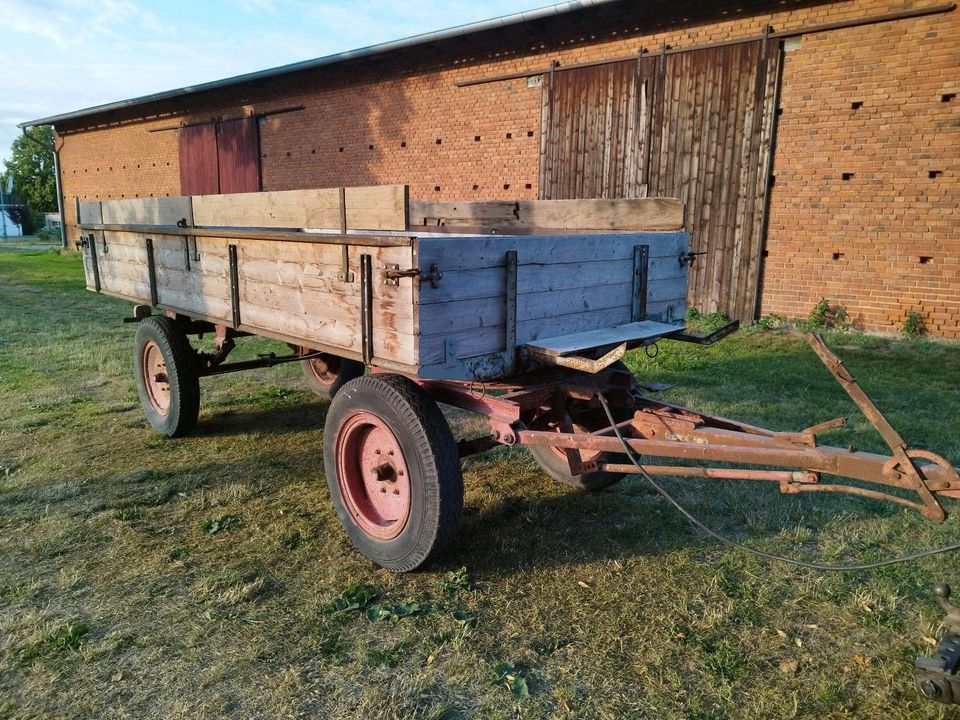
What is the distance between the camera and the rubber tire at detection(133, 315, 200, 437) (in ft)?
16.1

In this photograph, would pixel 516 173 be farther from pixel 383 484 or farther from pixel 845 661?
pixel 845 661

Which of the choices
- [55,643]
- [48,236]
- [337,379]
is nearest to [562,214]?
[337,379]

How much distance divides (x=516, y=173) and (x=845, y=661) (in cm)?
1039

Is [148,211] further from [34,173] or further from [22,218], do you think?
[34,173]

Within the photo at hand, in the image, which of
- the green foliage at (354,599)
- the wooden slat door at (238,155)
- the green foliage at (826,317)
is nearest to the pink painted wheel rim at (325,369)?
the green foliage at (354,599)

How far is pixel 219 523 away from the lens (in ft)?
12.4

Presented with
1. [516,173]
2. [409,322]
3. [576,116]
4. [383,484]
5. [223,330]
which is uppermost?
[576,116]

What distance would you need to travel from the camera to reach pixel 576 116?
11.0 meters

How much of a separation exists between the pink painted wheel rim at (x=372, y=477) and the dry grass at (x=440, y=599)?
233 mm

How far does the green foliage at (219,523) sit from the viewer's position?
145 inches

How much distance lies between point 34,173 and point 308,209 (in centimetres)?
6843

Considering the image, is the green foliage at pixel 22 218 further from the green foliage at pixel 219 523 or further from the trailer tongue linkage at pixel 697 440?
Answer: the trailer tongue linkage at pixel 697 440

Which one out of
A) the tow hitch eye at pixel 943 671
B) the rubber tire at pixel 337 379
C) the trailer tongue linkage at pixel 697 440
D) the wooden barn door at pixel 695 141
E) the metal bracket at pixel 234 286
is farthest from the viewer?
the wooden barn door at pixel 695 141

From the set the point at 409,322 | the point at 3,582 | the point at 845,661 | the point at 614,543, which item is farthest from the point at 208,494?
the point at 845,661
